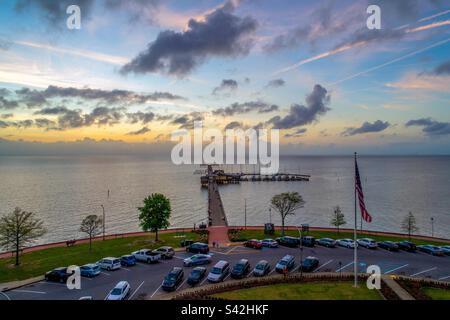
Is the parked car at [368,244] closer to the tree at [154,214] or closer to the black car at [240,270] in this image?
the black car at [240,270]

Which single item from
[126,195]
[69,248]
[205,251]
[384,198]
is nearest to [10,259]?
[69,248]

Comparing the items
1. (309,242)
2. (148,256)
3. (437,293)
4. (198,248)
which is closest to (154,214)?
(198,248)

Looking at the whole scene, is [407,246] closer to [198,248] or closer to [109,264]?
[198,248]

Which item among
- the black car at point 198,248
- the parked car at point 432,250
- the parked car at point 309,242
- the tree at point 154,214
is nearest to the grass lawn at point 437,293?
the parked car at point 432,250

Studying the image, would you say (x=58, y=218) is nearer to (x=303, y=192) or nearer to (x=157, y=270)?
(x=157, y=270)

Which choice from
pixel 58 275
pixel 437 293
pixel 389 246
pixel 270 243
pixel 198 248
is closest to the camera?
pixel 437 293

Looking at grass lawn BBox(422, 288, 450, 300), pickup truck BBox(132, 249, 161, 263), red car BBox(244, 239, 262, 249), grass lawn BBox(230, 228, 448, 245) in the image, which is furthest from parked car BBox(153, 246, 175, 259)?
grass lawn BBox(422, 288, 450, 300)

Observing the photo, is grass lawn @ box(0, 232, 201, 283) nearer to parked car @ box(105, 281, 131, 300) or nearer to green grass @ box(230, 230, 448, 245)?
green grass @ box(230, 230, 448, 245)
